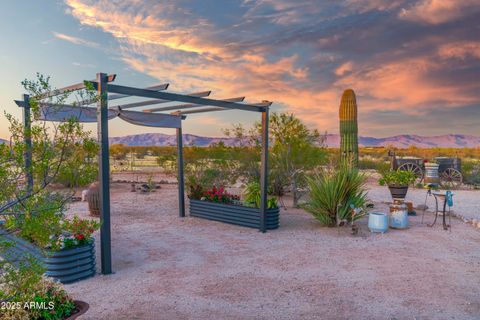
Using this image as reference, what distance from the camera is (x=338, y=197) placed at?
7.45 m

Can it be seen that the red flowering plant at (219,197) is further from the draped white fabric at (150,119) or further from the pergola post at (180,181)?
the draped white fabric at (150,119)

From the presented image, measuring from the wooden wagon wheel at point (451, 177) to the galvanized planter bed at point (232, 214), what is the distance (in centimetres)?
1138

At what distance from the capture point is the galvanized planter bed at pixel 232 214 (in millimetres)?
7375

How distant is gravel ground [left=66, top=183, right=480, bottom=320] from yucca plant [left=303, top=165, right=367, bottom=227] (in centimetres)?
30

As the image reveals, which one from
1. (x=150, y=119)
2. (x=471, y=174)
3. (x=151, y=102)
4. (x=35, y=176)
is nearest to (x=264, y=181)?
(x=151, y=102)

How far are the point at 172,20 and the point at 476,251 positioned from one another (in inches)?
287

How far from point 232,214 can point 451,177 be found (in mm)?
12069

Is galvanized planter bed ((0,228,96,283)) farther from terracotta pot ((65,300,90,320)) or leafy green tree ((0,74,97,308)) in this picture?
leafy green tree ((0,74,97,308))

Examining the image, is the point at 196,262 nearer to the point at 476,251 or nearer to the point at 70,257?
the point at 70,257

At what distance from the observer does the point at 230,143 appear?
12.7m

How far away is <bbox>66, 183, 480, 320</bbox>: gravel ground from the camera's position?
3.77 m

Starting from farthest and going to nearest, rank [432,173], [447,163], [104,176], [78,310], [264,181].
Answer: [447,163]
[432,173]
[264,181]
[104,176]
[78,310]

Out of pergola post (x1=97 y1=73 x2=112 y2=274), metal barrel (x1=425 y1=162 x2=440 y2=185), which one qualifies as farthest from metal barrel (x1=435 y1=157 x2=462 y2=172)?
pergola post (x1=97 y1=73 x2=112 y2=274)

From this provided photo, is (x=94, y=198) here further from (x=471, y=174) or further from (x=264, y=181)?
(x=471, y=174)
